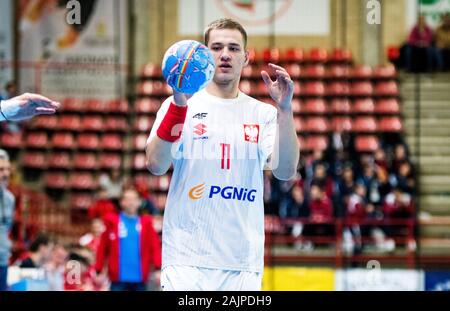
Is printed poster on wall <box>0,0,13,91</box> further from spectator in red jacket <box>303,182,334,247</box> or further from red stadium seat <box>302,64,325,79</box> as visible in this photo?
spectator in red jacket <box>303,182,334,247</box>

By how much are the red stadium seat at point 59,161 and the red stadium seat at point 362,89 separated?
16.1ft

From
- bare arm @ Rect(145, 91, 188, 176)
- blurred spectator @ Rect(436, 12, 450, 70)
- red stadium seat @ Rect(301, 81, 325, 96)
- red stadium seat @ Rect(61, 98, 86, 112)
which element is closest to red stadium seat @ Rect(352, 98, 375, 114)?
red stadium seat @ Rect(301, 81, 325, 96)

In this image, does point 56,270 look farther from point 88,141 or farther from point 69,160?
point 88,141

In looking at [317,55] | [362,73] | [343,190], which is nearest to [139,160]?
[343,190]

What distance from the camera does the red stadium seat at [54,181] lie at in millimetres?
16234

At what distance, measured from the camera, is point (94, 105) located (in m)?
16.9

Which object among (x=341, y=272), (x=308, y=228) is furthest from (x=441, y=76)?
(x=341, y=272)

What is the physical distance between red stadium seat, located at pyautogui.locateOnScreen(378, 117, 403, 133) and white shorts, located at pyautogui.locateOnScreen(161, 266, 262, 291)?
11713 millimetres

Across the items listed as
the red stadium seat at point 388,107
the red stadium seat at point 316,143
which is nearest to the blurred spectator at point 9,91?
the red stadium seat at point 316,143

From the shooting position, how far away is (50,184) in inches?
639

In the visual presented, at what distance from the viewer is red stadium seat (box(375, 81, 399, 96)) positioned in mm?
17719

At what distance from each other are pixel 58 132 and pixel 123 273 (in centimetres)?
759

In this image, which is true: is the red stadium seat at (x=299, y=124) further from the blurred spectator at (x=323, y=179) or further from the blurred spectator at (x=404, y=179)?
the blurred spectator at (x=404, y=179)

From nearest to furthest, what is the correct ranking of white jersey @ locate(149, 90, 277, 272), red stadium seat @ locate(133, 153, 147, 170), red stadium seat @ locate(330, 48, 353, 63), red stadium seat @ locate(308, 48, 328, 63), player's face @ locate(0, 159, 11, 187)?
white jersey @ locate(149, 90, 277, 272) < player's face @ locate(0, 159, 11, 187) < red stadium seat @ locate(133, 153, 147, 170) < red stadium seat @ locate(308, 48, 328, 63) < red stadium seat @ locate(330, 48, 353, 63)
